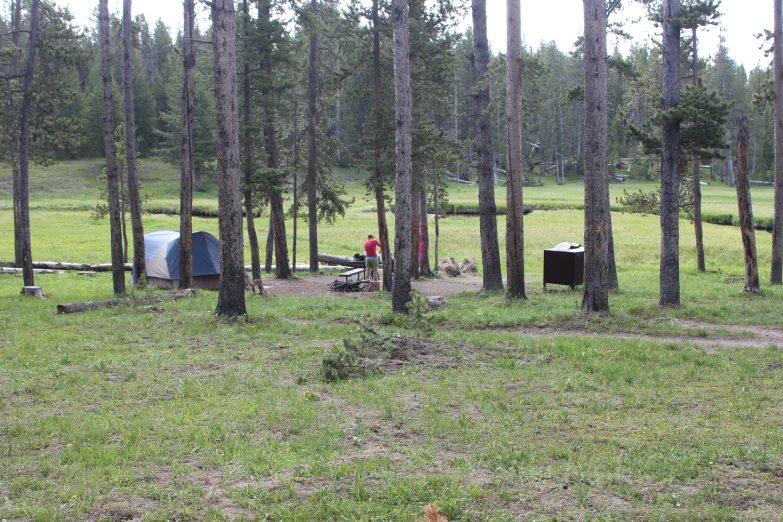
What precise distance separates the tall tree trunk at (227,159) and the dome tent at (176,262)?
10125 millimetres

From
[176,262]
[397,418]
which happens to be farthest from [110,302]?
[397,418]

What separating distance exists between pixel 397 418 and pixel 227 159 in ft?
27.1

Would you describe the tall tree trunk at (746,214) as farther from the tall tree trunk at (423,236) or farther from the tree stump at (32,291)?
the tree stump at (32,291)

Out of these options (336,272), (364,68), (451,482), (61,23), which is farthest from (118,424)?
(336,272)

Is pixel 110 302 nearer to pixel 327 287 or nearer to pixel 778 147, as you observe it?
pixel 327 287

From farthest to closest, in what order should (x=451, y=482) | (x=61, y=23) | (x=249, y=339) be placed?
1. (x=61, y=23)
2. (x=249, y=339)
3. (x=451, y=482)

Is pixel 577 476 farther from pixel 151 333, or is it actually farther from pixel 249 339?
pixel 151 333

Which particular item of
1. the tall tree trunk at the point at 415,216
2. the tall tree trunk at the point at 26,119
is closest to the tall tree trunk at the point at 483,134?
the tall tree trunk at the point at 415,216

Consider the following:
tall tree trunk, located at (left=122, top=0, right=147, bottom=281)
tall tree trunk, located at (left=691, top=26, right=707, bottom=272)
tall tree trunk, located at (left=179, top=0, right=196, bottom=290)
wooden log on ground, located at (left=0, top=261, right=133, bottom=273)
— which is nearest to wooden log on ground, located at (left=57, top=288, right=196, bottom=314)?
tall tree trunk, located at (left=179, top=0, right=196, bottom=290)

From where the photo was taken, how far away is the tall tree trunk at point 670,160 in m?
14.9

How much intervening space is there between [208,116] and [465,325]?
59091 mm

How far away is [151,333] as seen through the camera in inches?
480

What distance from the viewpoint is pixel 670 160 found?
15.1 metres

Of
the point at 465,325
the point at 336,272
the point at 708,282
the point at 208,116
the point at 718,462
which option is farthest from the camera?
the point at 208,116
